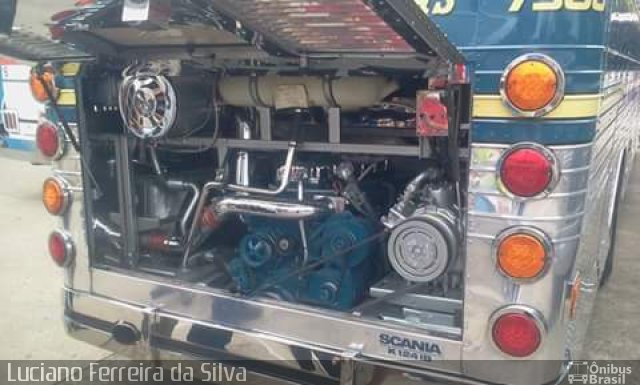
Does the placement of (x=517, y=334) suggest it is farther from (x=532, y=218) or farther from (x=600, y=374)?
(x=600, y=374)

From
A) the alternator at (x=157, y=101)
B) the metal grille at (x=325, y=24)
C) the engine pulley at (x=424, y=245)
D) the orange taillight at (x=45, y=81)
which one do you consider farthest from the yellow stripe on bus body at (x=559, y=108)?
the orange taillight at (x=45, y=81)

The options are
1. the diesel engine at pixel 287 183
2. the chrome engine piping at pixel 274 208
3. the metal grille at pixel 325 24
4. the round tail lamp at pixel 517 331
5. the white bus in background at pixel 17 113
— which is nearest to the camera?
the metal grille at pixel 325 24

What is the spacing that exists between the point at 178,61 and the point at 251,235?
792 millimetres

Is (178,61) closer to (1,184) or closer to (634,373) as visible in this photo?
(634,373)

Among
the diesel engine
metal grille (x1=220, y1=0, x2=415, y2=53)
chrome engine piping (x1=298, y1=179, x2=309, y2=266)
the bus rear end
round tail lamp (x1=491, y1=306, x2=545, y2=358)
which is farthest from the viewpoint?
chrome engine piping (x1=298, y1=179, x2=309, y2=266)

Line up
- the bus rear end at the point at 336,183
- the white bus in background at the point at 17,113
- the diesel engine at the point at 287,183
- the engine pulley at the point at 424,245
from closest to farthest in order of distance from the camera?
the bus rear end at the point at 336,183 < the engine pulley at the point at 424,245 < the diesel engine at the point at 287,183 < the white bus in background at the point at 17,113

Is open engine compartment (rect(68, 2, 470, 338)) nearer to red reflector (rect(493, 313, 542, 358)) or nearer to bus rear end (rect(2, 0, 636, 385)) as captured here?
bus rear end (rect(2, 0, 636, 385))

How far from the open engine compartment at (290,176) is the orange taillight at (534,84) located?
17cm

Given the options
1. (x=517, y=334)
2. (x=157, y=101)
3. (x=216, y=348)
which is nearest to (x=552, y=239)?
(x=517, y=334)

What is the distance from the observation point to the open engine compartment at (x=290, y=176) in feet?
7.50

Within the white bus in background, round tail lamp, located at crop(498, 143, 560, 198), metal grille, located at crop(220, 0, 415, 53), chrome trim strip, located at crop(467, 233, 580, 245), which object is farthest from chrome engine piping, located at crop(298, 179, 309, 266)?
the white bus in background

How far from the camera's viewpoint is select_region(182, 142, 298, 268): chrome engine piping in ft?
8.44

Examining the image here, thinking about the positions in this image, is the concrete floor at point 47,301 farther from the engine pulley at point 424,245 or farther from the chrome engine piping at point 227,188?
the engine pulley at point 424,245

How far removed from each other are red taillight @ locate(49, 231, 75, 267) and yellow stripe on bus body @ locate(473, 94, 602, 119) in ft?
6.48
